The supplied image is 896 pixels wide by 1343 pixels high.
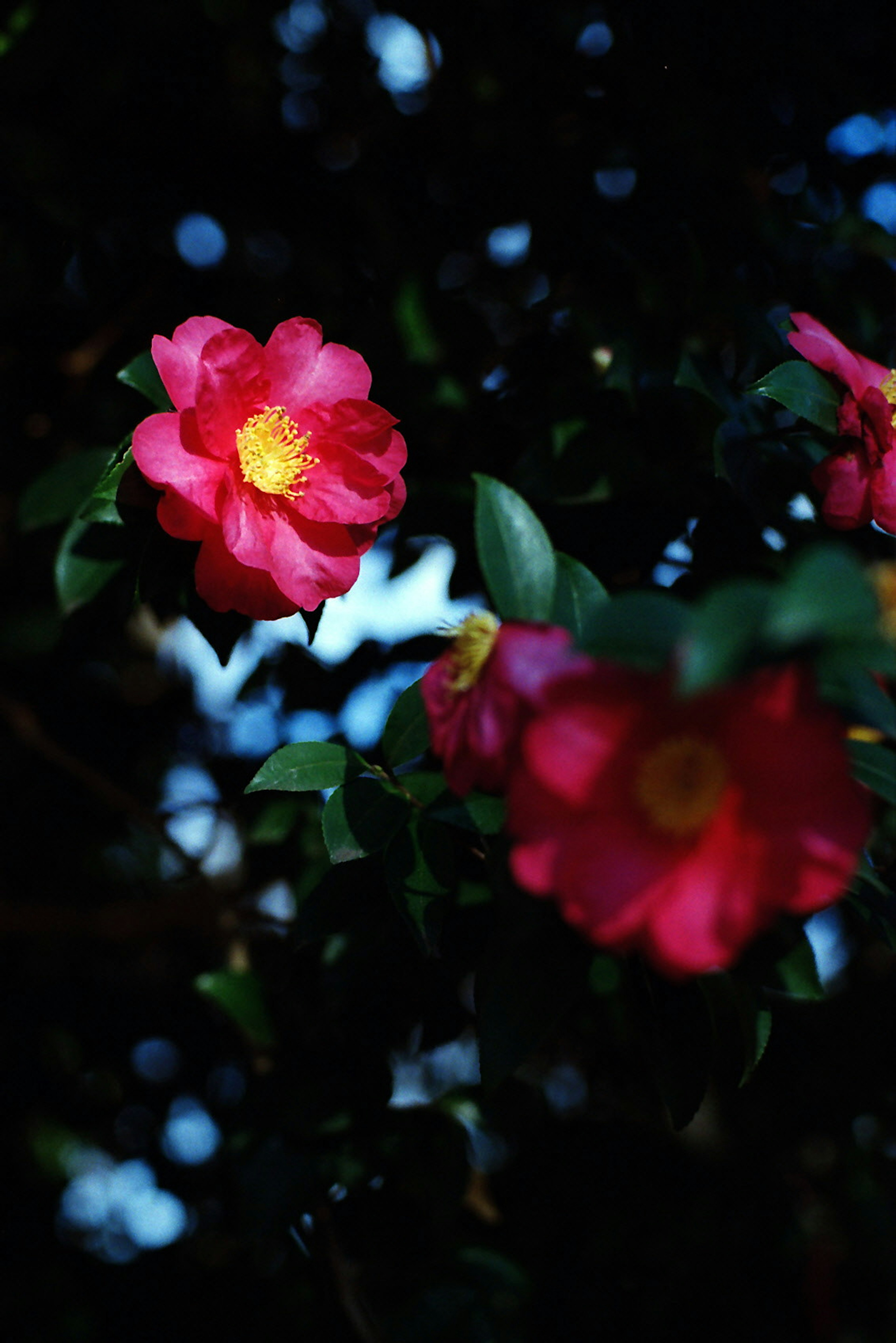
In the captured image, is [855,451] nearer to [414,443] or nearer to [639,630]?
[639,630]

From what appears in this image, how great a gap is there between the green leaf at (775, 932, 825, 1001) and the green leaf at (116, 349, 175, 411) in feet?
2.24

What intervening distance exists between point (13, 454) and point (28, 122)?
0.45m

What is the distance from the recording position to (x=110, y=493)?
0.82 meters

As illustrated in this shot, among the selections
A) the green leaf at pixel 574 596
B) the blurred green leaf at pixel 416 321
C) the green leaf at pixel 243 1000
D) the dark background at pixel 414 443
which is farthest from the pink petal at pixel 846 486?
the green leaf at pixel 243 1000

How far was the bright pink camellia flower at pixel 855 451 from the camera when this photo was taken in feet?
2.68

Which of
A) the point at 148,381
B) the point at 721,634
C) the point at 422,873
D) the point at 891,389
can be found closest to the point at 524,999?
the point at 422,873

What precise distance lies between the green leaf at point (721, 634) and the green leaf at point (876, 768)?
23 cm

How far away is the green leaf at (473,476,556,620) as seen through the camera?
0.58 meters

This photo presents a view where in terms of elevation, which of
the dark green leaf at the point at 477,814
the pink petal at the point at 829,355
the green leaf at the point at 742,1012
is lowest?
the green leaf at the point at 742,1012

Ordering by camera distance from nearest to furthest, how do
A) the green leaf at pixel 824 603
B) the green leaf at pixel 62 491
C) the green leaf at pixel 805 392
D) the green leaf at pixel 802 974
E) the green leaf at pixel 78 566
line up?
the green leaf at pixel 824 603, the green leaf at pixel 802 974, the green leaf at pixel 805 392, the green leaf at pixel 78 566, the green leaf at pixel 62 491

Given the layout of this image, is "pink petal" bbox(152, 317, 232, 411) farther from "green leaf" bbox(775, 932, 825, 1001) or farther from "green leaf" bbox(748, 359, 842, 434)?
"green leaf" bbox(775, 932, 825, 1001)

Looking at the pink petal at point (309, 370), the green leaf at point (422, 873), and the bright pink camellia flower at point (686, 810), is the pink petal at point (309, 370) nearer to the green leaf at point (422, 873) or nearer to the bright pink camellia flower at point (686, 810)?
the green leaf at point (422, 873)

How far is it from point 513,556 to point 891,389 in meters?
Result: 0.61

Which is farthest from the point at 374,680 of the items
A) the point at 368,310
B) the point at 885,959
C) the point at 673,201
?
the point at 885,959
